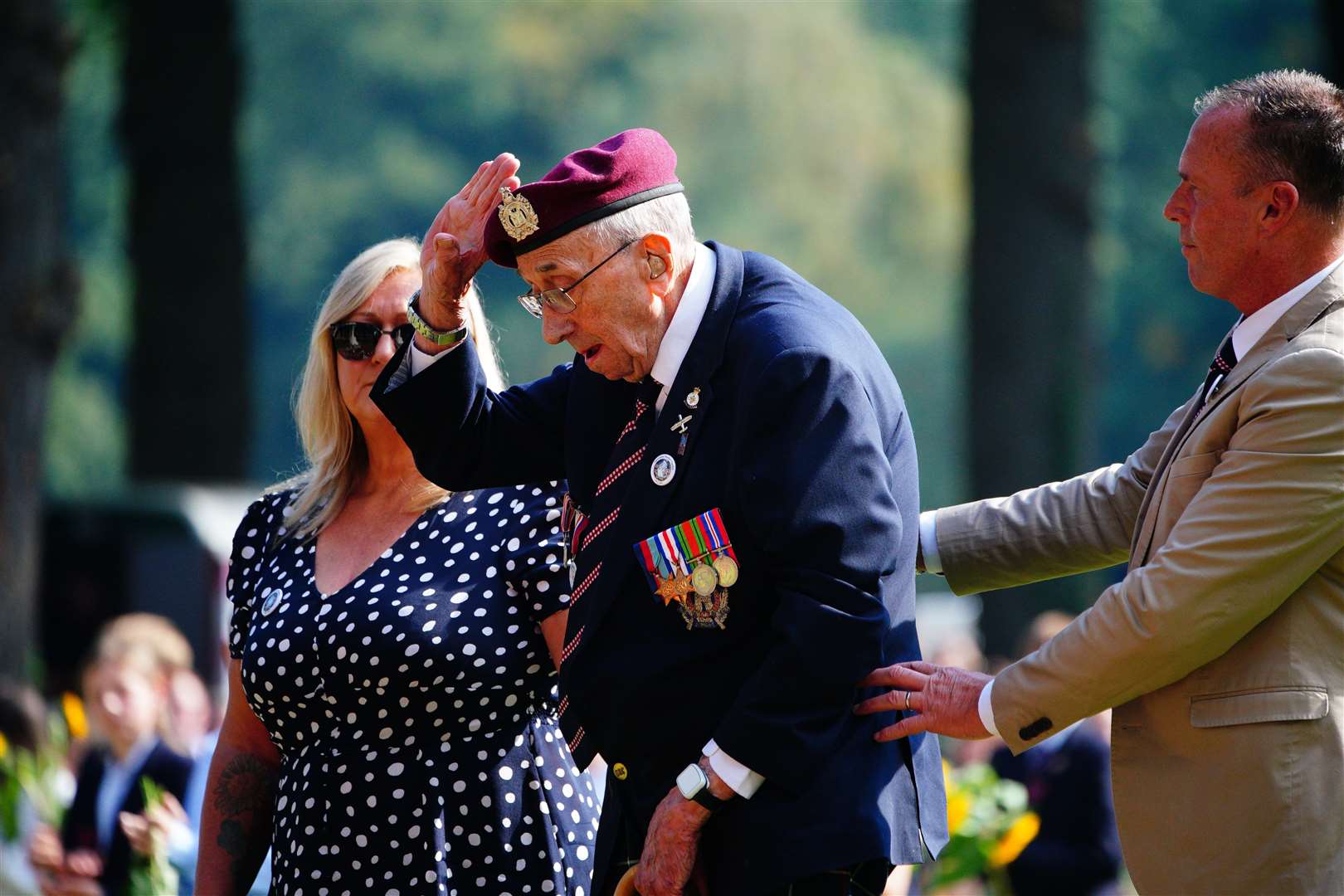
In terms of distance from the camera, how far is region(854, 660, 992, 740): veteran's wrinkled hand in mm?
2711

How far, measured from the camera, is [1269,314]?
2.74 metres

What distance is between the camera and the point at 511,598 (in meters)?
3.34

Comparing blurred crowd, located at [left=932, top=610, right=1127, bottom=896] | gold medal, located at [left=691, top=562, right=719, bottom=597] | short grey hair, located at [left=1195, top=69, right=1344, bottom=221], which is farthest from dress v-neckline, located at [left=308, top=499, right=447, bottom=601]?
blurred crowd, located at [left=932, top=610, right=1127, bottom=896]

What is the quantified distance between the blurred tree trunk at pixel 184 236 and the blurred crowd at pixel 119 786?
7088 millimetres

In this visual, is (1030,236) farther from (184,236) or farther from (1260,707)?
(1260,707)

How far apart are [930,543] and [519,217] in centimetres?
104

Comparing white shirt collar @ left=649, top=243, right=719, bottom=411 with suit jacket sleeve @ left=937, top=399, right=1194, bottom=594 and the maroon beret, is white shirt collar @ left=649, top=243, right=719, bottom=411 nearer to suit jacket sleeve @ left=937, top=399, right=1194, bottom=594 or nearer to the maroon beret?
the maroon beret

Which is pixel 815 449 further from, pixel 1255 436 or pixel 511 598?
pixel 511 598

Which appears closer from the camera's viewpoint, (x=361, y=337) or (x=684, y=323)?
(x=684, y=323)

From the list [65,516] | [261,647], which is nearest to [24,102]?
[65,516]

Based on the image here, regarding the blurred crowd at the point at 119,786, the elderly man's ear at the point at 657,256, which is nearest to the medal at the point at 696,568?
the elderly man's ear at the point at 657,256

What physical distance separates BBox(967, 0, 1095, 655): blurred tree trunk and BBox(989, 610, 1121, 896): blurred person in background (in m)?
4.63

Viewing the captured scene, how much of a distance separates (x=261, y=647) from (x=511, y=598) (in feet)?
1.74

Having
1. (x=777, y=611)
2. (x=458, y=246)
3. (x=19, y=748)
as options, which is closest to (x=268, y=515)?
(x=458, y=246)
